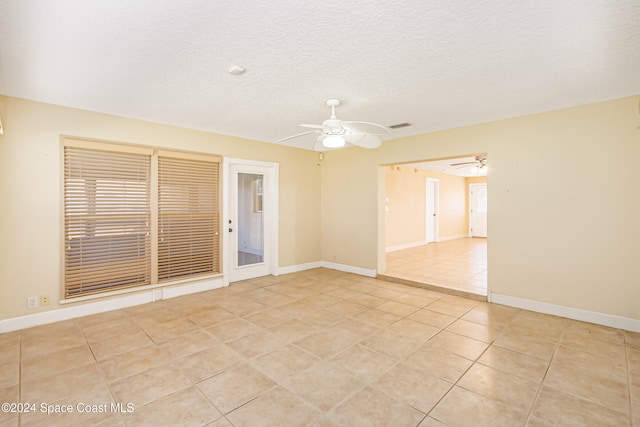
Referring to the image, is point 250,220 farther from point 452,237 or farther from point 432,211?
point 452,237

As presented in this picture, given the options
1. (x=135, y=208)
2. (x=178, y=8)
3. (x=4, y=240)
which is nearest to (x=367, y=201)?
(x=135, y=208)

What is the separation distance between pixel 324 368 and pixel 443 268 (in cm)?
429

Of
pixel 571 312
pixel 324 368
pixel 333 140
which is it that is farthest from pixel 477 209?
pixel 324 368

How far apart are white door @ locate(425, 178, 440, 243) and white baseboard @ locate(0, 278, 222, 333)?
7193mm

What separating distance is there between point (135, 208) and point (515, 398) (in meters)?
Result: 4.59

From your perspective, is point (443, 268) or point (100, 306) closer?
point (100, 306)

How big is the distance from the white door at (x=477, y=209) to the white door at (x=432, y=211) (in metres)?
2.41

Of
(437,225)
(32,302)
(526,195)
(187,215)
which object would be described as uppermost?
(526,195)

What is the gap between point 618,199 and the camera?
3.25 metres

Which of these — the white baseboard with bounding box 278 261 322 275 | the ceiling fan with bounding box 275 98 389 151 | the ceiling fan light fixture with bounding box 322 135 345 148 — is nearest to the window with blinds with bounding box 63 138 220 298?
the white baseboard with bounding box 278 261 322 275

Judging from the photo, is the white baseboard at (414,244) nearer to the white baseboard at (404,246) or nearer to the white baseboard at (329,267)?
the white baseboard at (404,246)

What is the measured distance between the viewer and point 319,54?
2.35 metres

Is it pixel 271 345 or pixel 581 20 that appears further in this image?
pixel 271 345

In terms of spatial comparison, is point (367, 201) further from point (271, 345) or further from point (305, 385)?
point (305, 385)
